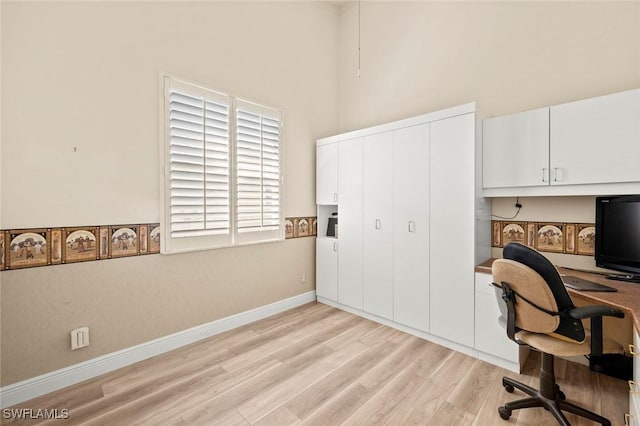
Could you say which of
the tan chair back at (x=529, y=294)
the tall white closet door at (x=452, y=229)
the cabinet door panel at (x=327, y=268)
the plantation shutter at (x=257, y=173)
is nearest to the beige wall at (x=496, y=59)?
the tall white closet door at (x=452, y=229)

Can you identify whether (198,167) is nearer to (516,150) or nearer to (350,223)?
(350,223)

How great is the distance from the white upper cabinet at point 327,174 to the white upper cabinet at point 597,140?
216 cm

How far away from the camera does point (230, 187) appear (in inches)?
116

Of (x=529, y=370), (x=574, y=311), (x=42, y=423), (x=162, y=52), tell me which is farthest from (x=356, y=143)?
(x=42, y=423)

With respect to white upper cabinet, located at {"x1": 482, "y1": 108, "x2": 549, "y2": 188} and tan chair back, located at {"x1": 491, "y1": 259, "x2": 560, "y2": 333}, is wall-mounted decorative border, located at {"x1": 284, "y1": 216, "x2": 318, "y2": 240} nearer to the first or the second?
white upper cabinet, located at {"x1": 482, "y1": 108, "x2": 549, "y2": 188}

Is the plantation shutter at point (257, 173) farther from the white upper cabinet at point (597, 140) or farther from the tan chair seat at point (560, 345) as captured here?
the white upper cabinet at point (597, 140)

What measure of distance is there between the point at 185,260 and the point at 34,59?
1821 millimetres

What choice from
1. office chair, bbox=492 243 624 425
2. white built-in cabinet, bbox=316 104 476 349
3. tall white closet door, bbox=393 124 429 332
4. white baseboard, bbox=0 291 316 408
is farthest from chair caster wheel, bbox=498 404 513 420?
white baseboard, bbox=0 291 316 408

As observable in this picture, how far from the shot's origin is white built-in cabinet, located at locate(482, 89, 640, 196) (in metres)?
1.90

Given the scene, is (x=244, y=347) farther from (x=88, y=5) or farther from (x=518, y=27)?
(x=518, y=27)

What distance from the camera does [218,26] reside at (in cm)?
285

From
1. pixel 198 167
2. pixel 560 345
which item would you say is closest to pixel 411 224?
pixel 560 345

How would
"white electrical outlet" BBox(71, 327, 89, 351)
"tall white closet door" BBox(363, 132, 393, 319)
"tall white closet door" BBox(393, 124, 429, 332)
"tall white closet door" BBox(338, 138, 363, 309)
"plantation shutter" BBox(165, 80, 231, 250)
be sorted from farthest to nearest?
1. "tall white closet door" BBox(338, 138, 363, 309)
2. "tall white closet door" BBox(363, 132, 393, 319)
3. "tall white closet door" BBox(393, 124, 429, 332)
4. "plantation shutter" BBox(165, 80, 231, 250)
5. "white electrical outlet" BBox(71, 327, 89, 351)

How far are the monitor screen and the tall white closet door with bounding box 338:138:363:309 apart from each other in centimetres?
205
